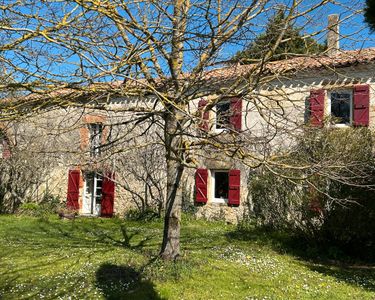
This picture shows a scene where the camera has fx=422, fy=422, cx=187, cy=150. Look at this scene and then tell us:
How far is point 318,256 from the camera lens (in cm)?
952

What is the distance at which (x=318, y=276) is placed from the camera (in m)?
7.59

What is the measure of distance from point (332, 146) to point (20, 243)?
7.59 m

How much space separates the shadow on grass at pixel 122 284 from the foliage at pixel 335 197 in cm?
365

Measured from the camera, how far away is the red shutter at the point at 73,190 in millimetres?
17250

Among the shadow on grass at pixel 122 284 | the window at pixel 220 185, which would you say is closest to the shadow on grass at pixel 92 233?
the shadow on grass at pixel 122 284

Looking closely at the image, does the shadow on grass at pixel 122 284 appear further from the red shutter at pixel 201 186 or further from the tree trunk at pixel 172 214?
the red shutter at pixel 201 186

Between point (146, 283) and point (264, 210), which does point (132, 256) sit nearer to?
point (146, 283)

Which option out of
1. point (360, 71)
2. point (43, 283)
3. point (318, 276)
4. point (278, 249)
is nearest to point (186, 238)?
point (278, 249)

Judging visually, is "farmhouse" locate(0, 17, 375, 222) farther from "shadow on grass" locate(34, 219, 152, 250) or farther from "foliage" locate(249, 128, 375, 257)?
"shadow on grass" locate(34, 219, 152, 250)

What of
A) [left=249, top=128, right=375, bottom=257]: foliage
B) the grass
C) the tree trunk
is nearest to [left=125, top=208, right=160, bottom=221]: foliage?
the grass

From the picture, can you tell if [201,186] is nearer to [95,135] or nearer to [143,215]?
[143,215]

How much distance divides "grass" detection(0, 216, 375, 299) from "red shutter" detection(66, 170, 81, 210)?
614cm

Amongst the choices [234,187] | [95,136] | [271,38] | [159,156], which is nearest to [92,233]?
[159,156]

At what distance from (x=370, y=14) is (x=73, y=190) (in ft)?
50.1
